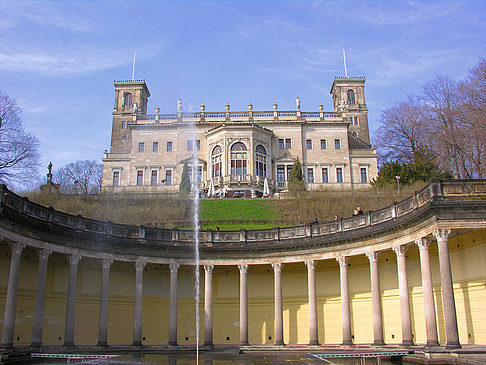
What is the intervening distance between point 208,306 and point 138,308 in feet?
17.7

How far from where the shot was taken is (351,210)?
61312 mm

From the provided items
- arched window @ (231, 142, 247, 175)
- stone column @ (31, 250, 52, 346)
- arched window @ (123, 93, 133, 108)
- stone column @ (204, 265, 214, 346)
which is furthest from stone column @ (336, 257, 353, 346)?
arched window @ (123, 93, 133, 108)

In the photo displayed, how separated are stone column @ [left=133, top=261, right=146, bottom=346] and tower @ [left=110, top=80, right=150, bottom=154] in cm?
7746

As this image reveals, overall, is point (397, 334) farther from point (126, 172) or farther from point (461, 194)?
point (126, 172)

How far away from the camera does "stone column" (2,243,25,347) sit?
91.1 feet

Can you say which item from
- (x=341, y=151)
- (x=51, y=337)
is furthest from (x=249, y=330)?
(x=341, y=151)

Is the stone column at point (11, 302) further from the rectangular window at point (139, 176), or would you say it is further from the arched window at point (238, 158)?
the rectangular window at point (139, 176)

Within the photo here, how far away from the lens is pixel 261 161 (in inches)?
3666

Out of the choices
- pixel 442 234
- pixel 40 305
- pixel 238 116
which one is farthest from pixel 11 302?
pixel 238 116

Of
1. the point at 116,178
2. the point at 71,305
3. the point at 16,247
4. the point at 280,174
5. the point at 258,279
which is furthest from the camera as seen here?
the point at 116,178

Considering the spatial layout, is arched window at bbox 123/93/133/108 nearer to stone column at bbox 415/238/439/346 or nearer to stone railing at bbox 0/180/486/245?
stone railing at bbox 0/180/486/245

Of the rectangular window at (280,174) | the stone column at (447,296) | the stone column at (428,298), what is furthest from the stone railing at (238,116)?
the stone column at (447,296)

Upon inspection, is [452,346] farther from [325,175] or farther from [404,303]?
[325,175]

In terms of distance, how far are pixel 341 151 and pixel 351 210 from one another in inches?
1529
